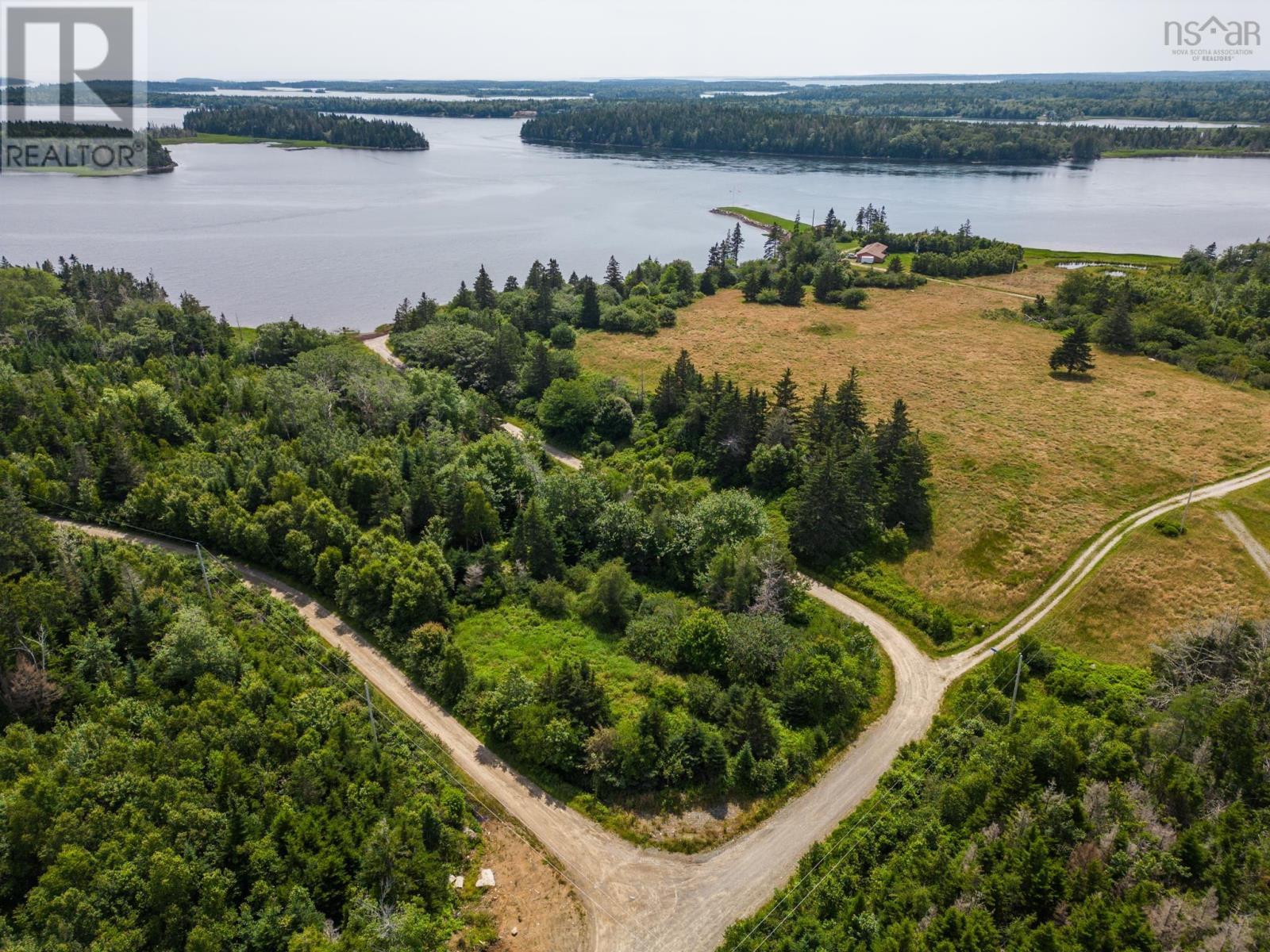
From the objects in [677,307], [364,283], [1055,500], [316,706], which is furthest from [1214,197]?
[316,706]

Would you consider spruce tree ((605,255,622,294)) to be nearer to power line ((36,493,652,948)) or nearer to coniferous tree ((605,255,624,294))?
coniferous tree ((605,255,624,294))

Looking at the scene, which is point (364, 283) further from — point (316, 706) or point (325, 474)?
point (316, 706)

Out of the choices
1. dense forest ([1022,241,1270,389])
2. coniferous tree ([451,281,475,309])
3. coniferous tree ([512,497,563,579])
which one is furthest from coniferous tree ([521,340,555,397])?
dense forest ([1022,241,1270,389])

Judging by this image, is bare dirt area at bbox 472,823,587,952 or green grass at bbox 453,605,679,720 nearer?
bare dirt area at bbox 472,823,587,952

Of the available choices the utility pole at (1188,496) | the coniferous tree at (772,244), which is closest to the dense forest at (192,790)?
the utility pole at (1188,496)

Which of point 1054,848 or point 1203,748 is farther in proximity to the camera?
point 1203,748

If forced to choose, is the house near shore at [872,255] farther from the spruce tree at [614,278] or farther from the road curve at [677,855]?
the road curve at [677,855]

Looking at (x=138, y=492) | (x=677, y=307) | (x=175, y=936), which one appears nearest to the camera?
(x=175, y=936)
